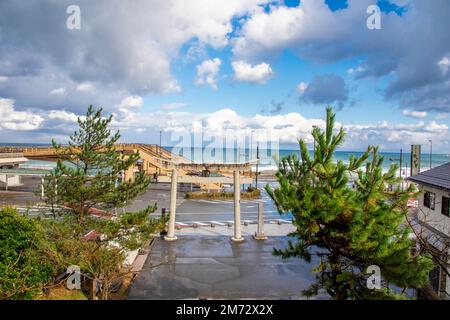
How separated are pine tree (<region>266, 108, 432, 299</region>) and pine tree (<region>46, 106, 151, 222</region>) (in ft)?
25.6

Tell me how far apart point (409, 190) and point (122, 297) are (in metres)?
9.33

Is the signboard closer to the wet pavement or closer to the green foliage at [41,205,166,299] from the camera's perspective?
the wet pavement

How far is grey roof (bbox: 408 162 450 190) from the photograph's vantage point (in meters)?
11.7

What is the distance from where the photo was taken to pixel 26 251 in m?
8.32

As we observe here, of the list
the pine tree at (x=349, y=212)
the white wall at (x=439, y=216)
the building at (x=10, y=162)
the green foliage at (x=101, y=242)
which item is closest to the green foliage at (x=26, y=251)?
the green foliage at (x=101, y=242)

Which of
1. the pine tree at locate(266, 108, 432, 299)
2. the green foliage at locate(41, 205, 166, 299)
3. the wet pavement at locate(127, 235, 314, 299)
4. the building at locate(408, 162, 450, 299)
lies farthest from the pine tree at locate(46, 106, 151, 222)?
the building at locate(408, 162, 450, 299)

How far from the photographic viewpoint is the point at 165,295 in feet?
34.1

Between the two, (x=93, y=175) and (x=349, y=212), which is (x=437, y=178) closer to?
(x=349, y=212)

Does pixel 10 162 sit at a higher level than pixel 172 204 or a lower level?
higher

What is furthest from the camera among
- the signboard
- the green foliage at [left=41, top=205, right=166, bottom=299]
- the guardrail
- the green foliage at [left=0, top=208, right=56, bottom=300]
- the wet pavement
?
the guardrail

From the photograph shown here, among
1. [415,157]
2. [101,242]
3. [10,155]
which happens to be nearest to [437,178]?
[415,157]

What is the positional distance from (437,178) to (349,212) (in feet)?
32.7

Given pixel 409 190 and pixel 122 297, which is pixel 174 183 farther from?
pixel 409 190

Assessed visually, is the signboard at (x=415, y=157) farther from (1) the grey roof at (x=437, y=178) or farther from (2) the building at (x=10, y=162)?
(2) the building at (x=10, y=162)
